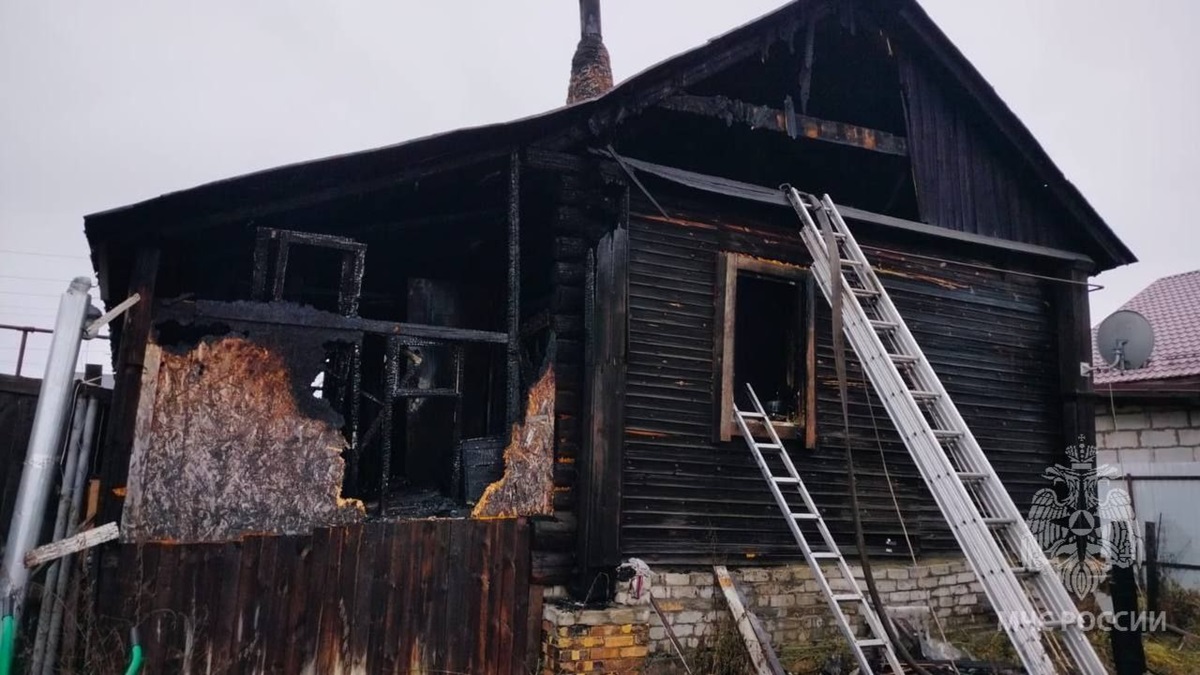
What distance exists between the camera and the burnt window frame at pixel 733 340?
6.64 m

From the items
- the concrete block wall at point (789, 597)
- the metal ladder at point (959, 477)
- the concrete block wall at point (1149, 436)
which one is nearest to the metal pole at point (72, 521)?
the concrete block wall at point (789, 597)

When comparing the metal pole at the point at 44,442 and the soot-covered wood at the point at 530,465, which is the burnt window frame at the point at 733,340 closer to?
the soot-covered wood at the point at 530,465

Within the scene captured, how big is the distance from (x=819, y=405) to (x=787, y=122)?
270 centimetres

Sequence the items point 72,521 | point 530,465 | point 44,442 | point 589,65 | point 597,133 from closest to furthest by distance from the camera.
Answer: point 44,442, point 72,521, point 530,465, point 597,133, point 589,65

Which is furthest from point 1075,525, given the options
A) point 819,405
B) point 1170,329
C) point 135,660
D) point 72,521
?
point 72,521

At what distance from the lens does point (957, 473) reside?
5363 mm

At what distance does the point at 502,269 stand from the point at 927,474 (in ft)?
13.4

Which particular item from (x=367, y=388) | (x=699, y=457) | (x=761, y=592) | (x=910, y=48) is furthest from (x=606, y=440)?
(x=910, y=48)

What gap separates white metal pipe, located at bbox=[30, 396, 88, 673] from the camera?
173 inches

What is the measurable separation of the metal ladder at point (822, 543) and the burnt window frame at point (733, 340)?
6.5 inches

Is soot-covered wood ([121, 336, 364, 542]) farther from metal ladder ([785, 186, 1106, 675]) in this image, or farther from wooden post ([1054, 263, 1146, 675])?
wooden post ([1054, 263, 1146, 675])

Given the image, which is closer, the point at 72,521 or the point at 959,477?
the point at 72,521

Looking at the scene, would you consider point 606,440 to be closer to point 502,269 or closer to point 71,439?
point 502,269

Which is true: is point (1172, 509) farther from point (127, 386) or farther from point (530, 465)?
point (127, 386)
